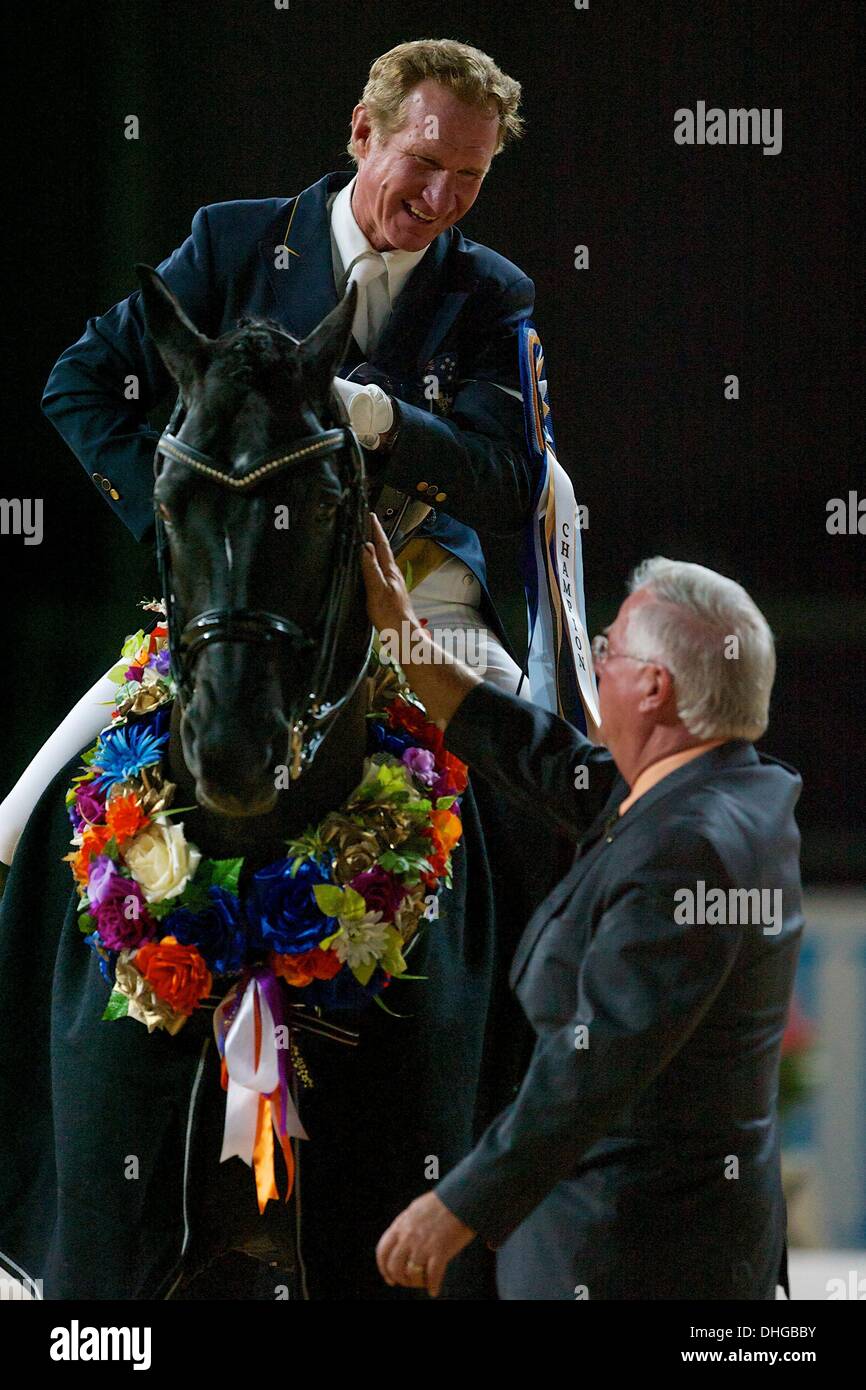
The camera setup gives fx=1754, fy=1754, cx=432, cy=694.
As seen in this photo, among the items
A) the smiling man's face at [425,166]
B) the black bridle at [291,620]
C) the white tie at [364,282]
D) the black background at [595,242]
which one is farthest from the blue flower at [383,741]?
the black background at [595,242]

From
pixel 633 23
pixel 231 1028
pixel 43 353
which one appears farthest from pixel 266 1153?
pixel 633 23

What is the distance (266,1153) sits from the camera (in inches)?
80.8

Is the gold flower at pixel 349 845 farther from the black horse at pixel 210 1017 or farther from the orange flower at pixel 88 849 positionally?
the orange flower at pixel 88 849

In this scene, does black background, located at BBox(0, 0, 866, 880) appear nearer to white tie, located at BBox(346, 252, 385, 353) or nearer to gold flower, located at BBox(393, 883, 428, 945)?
white tie, located at BBox(346, 252, 385, 353)

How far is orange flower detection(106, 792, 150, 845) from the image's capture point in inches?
83.4

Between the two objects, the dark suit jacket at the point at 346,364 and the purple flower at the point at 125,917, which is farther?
the dark suit jacket at the point at 346,364

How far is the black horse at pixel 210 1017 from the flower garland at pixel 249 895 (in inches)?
1.5

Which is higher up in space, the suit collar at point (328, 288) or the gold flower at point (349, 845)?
the suit collar at point (328, 288)

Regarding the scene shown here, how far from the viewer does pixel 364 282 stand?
250 cm

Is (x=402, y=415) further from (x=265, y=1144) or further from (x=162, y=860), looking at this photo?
(x=265, y=1144)

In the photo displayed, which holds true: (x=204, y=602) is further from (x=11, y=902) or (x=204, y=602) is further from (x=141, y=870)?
(x=11, y=902)

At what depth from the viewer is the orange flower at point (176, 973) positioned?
2.06m

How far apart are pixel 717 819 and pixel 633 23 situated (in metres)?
2.07

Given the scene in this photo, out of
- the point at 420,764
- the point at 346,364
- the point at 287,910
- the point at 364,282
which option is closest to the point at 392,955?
the point at 287,910
